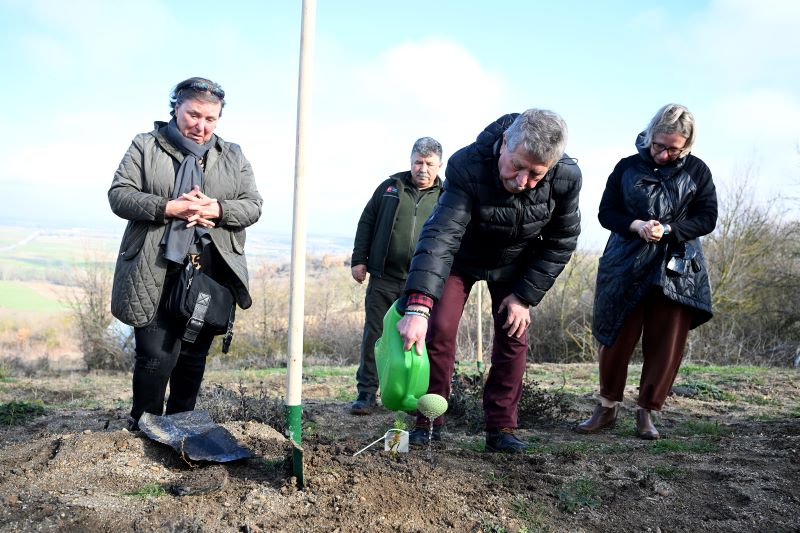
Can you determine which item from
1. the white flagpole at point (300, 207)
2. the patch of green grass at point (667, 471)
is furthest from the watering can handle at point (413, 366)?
the patch of green grass at point (667, 471)

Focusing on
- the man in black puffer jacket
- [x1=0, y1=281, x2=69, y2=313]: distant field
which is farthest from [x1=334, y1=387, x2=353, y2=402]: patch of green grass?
[x1=0, y1=281, x2=69, y2=313]: distant field

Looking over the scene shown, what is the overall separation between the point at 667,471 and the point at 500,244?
1453 mm

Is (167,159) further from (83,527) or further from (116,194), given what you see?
(83,527)

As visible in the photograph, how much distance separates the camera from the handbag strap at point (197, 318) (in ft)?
11.3

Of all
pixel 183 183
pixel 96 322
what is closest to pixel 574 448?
pixel 183 183

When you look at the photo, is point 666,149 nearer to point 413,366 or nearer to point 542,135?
point 542,135

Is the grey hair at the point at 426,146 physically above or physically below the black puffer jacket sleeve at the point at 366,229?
above

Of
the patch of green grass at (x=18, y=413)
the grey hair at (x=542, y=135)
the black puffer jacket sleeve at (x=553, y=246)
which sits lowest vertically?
the patch of green grass at (x=18, y=413)

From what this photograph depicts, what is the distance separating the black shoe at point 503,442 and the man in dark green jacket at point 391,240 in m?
1.67

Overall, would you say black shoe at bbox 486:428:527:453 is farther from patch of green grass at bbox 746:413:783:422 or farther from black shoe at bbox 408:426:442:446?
patch of green grass at bbox 746:413:783:422

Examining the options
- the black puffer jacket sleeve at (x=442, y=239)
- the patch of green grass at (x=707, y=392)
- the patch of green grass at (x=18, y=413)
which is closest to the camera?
the black puffer jacket sleeve at (x=442, y=239)

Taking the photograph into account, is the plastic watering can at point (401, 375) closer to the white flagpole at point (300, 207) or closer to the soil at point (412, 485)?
the soil at point (412, 485)

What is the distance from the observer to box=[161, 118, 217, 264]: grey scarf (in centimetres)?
341

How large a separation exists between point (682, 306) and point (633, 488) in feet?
4.59
